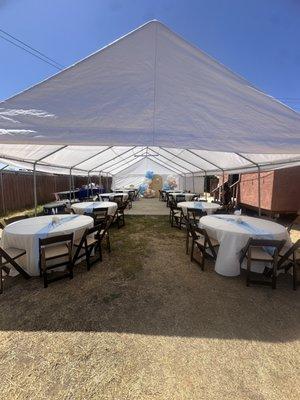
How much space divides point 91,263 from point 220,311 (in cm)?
231

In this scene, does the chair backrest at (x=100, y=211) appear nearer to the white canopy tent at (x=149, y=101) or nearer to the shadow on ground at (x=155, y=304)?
the shadow on ground at (x=155, y=304)

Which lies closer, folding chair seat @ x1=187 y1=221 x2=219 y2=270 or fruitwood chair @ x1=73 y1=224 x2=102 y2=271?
fruitwood chair @ x1=73 y1=224 x2=102 y2=271

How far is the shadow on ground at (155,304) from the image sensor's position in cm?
228

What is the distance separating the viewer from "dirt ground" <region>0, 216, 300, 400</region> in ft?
5.41

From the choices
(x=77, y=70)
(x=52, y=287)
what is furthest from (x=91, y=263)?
(x=77, y=70)

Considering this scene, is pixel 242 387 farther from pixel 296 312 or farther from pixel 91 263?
pixel 91 263

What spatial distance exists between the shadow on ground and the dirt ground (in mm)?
13

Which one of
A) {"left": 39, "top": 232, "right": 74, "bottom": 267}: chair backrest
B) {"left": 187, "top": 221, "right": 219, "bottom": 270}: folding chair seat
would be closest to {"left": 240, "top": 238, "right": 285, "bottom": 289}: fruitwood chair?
{"left": 187, "top": 221, "right": 219, "bottom": 270}: folding chair seat

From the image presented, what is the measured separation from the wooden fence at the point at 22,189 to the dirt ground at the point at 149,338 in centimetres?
700

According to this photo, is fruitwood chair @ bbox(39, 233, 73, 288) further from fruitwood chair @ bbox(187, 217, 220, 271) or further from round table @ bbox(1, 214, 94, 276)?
fruitwood chair @ bbox(187, 217, 220, 271)

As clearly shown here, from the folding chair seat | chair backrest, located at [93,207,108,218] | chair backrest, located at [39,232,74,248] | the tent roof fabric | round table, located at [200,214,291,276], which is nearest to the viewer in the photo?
the tent roof fabric

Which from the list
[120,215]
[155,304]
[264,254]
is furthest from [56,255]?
[120,215]

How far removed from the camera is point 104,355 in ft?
6.34

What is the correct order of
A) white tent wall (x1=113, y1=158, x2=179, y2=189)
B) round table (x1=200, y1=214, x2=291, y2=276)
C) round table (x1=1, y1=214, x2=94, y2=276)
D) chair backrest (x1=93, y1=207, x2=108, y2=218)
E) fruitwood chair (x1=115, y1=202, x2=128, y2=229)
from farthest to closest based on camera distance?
white tent wall (x1=113, y1=158, x2=179, y2=189) → fruitwood chair (x1=115, y1=202, x2=128, y2=229) → chair backrest (x1=93, y1=207, x2=108, y2=218) → round table (x1=200, y1=214, x2=291, y2=276) → round table (x1=1, y1=214, x2=94, y2=276)
